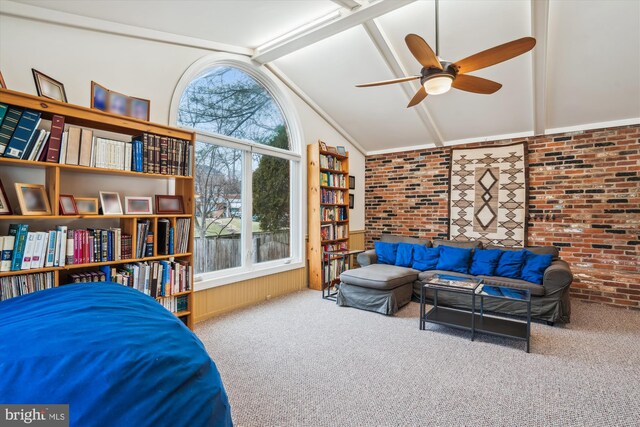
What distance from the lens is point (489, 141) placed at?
15.6ft

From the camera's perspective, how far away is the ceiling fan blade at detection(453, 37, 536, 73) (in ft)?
6.54

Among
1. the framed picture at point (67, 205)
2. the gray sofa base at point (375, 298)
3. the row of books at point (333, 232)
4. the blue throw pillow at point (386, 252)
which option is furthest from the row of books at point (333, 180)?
the framed picture at point (67, 205)

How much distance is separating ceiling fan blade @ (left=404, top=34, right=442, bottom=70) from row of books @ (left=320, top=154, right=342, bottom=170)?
2.46 metres

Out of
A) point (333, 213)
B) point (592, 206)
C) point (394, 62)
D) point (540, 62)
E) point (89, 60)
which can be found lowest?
point (333, 213)

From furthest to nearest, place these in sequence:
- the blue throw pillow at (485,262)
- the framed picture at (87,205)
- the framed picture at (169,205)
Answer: the blue throw pillow at (485,262) → the framed picture at (169,205) → the framed picture at (87,205)

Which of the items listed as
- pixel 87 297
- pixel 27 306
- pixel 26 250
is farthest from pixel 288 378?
pixel 26 250

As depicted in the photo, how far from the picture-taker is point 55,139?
6.66ft

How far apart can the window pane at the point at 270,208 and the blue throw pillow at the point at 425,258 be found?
1868 millimetres

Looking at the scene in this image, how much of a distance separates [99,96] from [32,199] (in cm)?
92

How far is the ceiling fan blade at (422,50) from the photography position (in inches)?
79.0

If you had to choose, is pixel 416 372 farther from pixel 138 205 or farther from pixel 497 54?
pixel 138 205

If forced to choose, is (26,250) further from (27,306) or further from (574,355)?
(574,355)

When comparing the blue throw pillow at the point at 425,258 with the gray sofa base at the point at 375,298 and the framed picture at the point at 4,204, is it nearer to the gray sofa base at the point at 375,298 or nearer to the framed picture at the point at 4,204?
the gray sofa base at the point at 375,298

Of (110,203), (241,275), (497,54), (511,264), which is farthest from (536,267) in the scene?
(110,203)
